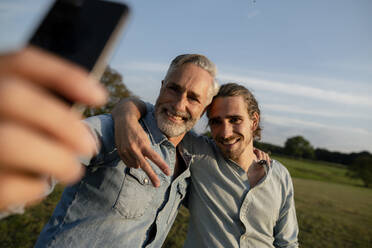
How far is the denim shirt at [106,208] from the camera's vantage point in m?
1.82

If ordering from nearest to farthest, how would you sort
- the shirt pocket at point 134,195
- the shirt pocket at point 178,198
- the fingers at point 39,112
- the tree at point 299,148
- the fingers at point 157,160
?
1. the fingers at point 39,112
2. the fingers at point 157,160
3. the shirt pocket at point 134,195
4. the shirt pocket at point 178,198
5. the tree at point 299,148

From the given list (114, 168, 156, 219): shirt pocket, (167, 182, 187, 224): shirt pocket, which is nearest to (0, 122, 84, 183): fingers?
(114, 168, 156, 219): shirt pocket

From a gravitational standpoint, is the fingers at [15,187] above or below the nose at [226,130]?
below

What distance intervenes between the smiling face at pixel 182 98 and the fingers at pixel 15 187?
206cm

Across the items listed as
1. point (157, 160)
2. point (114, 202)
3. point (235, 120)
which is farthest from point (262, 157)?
point (157, 160)

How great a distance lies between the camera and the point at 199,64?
301 centimetres

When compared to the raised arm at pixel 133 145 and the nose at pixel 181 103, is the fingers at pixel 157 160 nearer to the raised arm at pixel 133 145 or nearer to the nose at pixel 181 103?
the raised arm at pixel 133 145

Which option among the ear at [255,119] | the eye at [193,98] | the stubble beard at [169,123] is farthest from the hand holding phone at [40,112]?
the ear at [255,119]

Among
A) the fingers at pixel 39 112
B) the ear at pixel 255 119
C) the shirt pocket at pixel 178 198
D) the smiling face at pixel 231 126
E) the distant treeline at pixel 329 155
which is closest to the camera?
the fingers at pixel 39 112

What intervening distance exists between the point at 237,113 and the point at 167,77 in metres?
1.14

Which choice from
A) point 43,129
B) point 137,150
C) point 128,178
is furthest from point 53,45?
point 128,178

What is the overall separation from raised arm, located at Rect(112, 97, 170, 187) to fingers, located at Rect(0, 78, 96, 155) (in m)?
0.80

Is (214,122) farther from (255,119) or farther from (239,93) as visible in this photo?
(255,119)

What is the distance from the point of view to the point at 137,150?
1550 mm
